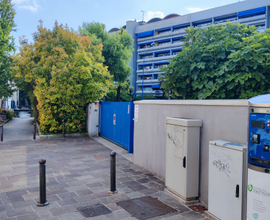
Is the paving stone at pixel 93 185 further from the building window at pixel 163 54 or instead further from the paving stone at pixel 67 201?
the building window at pixel 163 54

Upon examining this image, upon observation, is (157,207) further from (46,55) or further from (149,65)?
(149,65)

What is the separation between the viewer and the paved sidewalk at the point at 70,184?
4473mm

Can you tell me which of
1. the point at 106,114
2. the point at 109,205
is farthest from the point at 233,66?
the point at 106,114

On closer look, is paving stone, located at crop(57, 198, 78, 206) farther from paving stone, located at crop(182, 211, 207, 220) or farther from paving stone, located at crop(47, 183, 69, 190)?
paving stone, located at crop(182, 211, 207, 220)

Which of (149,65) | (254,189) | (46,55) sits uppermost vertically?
(149,65)

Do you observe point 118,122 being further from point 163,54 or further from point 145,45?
point 145,45

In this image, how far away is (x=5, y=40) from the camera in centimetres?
1653

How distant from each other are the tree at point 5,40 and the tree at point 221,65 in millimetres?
12848

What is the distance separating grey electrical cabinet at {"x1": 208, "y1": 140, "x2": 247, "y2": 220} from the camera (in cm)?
360

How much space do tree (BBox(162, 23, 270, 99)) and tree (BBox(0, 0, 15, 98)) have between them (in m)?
12.8

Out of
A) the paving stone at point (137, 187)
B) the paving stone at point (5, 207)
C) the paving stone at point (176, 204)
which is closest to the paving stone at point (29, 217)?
the paving stone at point (5, 207)

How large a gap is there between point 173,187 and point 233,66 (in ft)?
13.7

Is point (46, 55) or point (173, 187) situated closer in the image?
point (173, 187)

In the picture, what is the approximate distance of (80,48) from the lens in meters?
14.9
